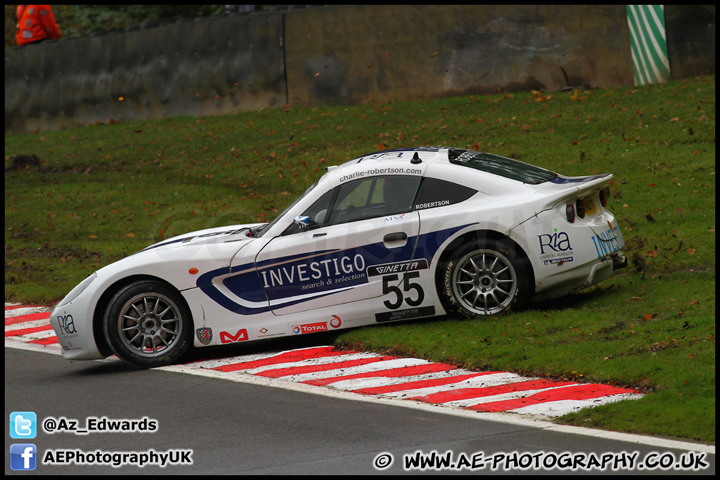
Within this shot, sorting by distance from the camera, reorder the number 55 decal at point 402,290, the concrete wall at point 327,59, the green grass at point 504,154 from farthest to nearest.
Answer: the concrete wall at point 327,59, the number 55 decal at point 402,290, the green grass at point 504,154

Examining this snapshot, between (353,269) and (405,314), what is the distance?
2.08 feet


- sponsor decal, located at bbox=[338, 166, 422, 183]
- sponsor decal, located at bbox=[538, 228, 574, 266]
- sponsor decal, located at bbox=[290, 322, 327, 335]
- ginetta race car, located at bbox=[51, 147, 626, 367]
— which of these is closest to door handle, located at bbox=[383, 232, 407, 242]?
ginetta race car, located at bbox=[51, 147, 626, 367]

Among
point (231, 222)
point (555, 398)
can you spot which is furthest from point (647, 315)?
point (231, 222)

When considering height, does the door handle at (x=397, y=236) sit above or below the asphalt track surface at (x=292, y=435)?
above

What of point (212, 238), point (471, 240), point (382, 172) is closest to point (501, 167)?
point (471, 240)

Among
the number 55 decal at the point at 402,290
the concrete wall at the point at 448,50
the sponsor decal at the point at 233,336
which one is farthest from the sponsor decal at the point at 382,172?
the concrete wall at the point at 448,50

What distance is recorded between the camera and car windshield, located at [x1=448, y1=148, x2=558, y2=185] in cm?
845

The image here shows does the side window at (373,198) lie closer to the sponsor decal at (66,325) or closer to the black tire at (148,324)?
the black tire at (148,324)

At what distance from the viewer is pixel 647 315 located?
801 cm

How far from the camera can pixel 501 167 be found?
8.64m

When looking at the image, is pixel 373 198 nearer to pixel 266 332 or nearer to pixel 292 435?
pixel 266 332

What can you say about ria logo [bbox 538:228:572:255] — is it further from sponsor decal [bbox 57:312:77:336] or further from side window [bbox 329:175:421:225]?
sponsor decal [bbox 57:312:77:336]

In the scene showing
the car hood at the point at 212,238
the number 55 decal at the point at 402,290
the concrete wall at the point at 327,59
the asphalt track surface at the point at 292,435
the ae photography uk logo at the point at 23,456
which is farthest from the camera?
the concrete wall at the point at 327,59

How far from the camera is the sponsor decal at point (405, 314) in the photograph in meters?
8.30
